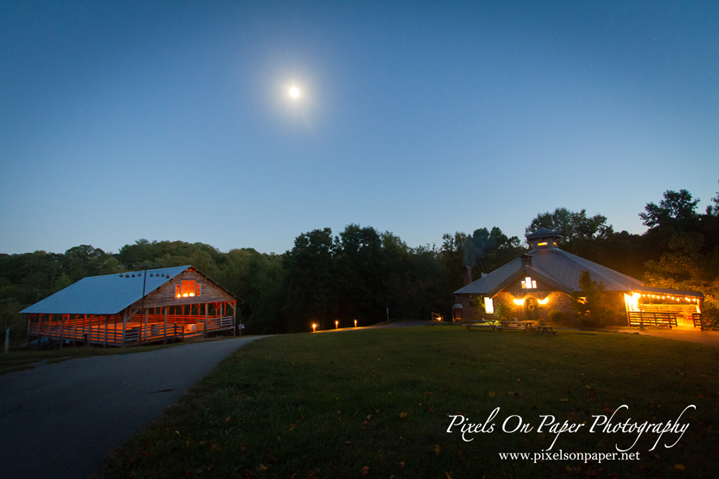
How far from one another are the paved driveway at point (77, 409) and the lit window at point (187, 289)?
20402 mm

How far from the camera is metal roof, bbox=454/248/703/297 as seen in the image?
25.0m

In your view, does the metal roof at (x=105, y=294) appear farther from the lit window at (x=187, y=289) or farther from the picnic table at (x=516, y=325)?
the picnic table at (x=516, y=325)

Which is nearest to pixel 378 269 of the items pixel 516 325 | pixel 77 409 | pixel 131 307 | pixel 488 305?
pixel 488 305

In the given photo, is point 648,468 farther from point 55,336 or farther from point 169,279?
point 55,336

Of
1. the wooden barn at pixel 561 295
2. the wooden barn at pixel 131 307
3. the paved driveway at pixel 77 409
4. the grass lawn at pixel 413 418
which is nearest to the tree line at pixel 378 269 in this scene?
the wooden barn at pixel 561 295

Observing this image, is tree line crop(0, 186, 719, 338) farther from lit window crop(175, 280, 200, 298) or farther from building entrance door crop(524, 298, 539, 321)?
lit window crop(175, 280, 200, 298)

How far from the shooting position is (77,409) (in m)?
5.71

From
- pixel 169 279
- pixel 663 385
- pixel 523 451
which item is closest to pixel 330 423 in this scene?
pixel 523 451

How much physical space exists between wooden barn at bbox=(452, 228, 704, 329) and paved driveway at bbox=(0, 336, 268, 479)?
24670mm

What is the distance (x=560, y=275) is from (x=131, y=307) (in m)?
35.7

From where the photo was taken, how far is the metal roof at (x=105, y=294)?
1017 inches

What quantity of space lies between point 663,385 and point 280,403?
25.8ft

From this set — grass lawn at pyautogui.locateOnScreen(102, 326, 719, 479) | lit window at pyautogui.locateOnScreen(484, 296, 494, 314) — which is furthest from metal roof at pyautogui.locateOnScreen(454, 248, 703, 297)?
grass lawn at pyautogui.locateOnScreen(102, 326, 719, 479)

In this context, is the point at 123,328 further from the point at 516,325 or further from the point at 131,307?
the point at 516,325
